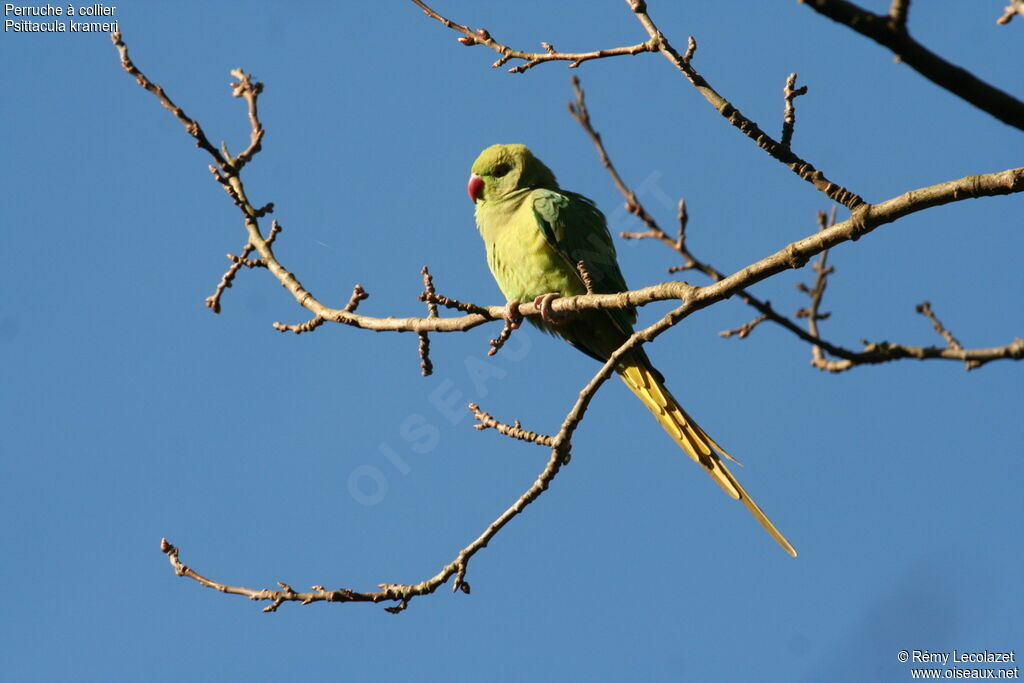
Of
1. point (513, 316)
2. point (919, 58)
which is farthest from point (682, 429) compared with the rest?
point (919, 58)

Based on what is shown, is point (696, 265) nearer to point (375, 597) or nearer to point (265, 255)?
point (375, 597)

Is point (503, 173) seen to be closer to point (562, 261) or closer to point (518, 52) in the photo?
point (562, 261)

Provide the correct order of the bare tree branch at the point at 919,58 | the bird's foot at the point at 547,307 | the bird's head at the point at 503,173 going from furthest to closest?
the bird's head at the point at 503,173, the bird's foot at the point at 547,307, the bare tree branch at the point at 919,58

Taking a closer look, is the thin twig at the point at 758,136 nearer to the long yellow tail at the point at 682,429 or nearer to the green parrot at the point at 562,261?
the long yellow tail at the point at 682,429

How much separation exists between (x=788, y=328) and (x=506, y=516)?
1.38 meters

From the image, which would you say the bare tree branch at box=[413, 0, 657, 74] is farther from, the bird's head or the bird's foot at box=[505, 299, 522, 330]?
the bird's head

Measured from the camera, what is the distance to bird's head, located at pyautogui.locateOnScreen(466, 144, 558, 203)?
17.9ft

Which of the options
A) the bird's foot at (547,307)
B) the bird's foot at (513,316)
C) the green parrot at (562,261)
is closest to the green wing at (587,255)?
the green parrot at (562,261)

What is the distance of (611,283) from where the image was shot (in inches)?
196

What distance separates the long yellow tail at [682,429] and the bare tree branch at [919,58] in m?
2.14

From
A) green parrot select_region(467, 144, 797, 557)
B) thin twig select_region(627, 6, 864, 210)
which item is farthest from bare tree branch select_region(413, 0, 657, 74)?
green parrot select_region(467, 144, 797, 557)

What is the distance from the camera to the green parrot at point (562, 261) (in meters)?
4.30

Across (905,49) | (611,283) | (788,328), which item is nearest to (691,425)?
(611,283)

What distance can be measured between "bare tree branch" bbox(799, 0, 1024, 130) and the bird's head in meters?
4.07
